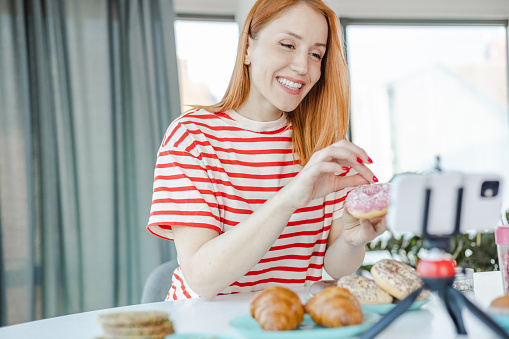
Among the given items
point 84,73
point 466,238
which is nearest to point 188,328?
point 466,238

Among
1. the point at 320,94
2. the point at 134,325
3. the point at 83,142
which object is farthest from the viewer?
the point at 83,142

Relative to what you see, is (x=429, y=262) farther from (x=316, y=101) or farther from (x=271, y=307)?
(x=316, y=101)

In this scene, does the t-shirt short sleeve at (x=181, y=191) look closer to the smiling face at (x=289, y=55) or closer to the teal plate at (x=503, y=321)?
the smiling face at (x=289, y=55)

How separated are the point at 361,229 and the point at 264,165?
336mm

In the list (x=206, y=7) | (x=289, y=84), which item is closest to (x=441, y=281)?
(x=289, y=84)

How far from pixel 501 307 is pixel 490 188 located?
187 millimetres

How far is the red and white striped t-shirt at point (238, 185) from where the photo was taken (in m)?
1.25

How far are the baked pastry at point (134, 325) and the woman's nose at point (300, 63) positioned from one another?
815 millimetres

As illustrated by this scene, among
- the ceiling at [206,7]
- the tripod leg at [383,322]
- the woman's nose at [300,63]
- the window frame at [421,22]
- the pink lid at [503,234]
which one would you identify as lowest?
the tripod leg at [383,322]

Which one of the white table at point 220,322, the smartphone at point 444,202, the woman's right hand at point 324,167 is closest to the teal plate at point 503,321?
the white table at point 220,322

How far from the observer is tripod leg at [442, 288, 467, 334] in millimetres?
733

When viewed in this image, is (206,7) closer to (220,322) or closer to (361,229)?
(361,229)

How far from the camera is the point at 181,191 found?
123 cm

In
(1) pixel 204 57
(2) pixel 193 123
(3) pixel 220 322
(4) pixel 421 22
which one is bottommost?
(3) pixel 220 322
